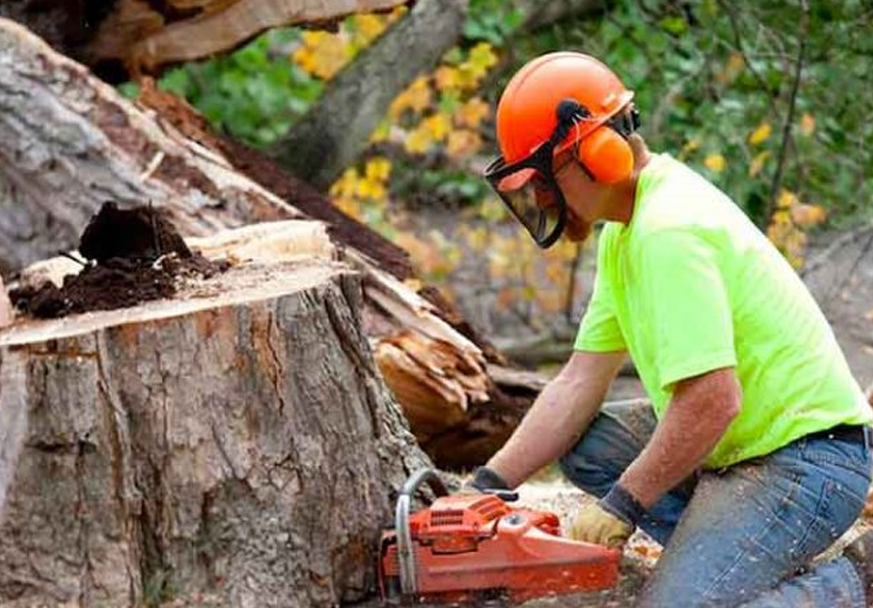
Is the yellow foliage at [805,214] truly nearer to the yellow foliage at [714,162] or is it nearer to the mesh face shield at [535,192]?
the yellow foliage at [714,162]

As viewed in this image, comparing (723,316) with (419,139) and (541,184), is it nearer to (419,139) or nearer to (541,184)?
(541,184)

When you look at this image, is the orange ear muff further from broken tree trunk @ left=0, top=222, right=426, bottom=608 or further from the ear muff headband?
broken tree trunk @ left=0, top=222, right=426, bottom=608

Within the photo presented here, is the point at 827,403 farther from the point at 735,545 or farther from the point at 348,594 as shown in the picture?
the point at 348,594

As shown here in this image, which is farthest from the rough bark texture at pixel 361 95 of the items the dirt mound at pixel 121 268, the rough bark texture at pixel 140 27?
the dirt mound at pixel 121 268

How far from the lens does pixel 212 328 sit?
3961 millimetres

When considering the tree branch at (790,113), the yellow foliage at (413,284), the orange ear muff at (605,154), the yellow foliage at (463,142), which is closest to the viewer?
the orange ear muff at (605,154)

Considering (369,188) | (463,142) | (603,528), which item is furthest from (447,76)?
(603,528)

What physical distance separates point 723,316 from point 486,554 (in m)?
0.79

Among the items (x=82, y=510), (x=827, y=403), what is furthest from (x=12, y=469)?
(x=827, y=403)

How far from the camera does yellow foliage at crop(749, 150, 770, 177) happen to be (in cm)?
851

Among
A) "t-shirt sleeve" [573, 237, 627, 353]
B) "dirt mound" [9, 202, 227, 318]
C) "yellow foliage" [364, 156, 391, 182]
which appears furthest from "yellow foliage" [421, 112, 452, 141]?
"t-shirt sleeve" [573, 237, 627, 353]

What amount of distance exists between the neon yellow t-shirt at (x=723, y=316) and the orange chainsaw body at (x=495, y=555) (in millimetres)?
396

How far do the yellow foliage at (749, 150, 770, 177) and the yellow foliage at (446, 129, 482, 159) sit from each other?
1.84m

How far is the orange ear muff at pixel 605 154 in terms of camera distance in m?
3.83
